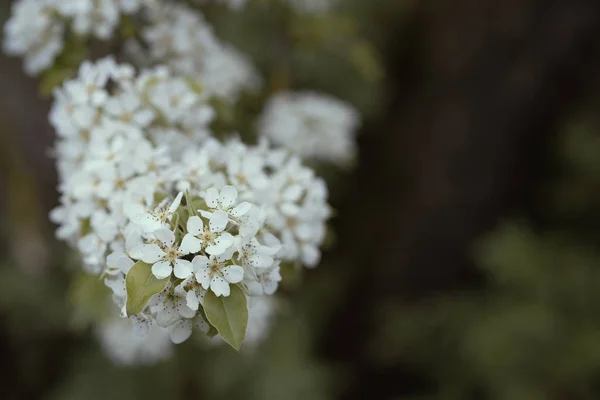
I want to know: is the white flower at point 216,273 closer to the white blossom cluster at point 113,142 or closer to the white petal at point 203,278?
the white petal at point 203,278

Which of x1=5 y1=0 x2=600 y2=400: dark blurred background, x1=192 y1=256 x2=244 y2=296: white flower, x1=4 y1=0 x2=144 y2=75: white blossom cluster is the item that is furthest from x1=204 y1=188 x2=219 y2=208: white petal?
x1=5 y1=0 x2=600 y2=400: dark blurred background

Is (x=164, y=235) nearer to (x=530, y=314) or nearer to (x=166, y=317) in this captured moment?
(x=166, y=317)

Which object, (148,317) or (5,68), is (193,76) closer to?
(148,317)

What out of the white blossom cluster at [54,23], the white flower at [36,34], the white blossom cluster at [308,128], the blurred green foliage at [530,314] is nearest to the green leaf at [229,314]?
the white blossom cluster at [54,23]

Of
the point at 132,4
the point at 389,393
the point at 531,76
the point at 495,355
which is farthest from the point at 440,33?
the point at 132,4

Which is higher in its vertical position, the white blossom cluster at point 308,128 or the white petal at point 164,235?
the white blossom cluster at point 308,128
